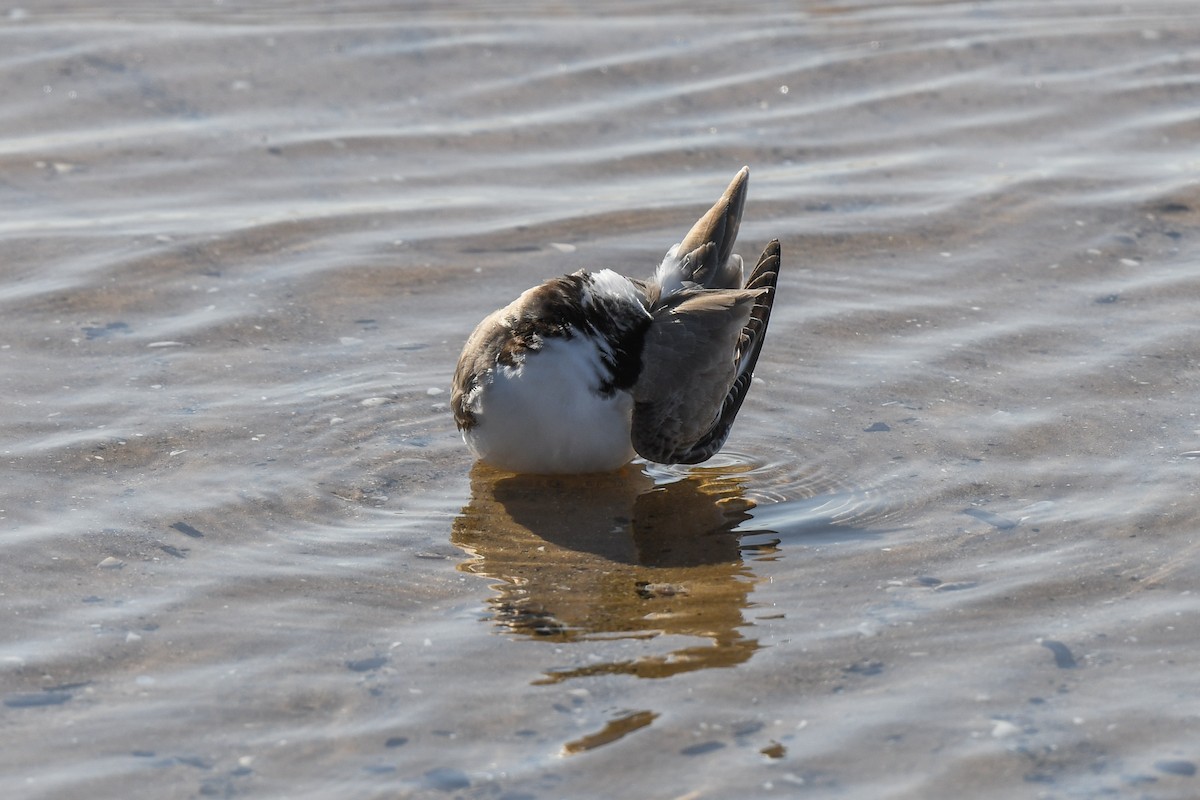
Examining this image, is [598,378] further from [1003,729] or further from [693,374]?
[1003,729]

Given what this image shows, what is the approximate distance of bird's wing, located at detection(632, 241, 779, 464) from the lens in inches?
265

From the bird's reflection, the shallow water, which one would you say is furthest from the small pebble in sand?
the bird's reflection

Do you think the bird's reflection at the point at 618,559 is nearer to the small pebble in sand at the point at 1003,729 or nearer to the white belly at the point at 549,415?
the white belly at the point at 549,415

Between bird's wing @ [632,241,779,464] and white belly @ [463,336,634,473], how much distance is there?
15 cm

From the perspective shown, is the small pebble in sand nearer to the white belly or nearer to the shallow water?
the shallow water

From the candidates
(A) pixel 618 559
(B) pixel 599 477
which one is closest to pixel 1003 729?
(A) pixel 618 559

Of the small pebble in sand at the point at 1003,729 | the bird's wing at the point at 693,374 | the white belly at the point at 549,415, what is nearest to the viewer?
the small pebble in sand at the point at 1003,729

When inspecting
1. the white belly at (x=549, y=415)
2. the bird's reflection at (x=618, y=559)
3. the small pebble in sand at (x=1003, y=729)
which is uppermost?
the white belly at (x=549, y=415)

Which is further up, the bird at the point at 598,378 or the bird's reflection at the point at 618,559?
the bird at the point at 598,378

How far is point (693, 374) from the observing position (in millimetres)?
6859

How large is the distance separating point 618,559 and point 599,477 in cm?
91

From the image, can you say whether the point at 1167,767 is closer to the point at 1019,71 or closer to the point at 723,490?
the point at 723,490

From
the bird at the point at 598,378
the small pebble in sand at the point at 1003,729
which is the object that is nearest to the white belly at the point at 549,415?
the bird at the point at 598,378

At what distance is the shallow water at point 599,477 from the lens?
16.1 feet
